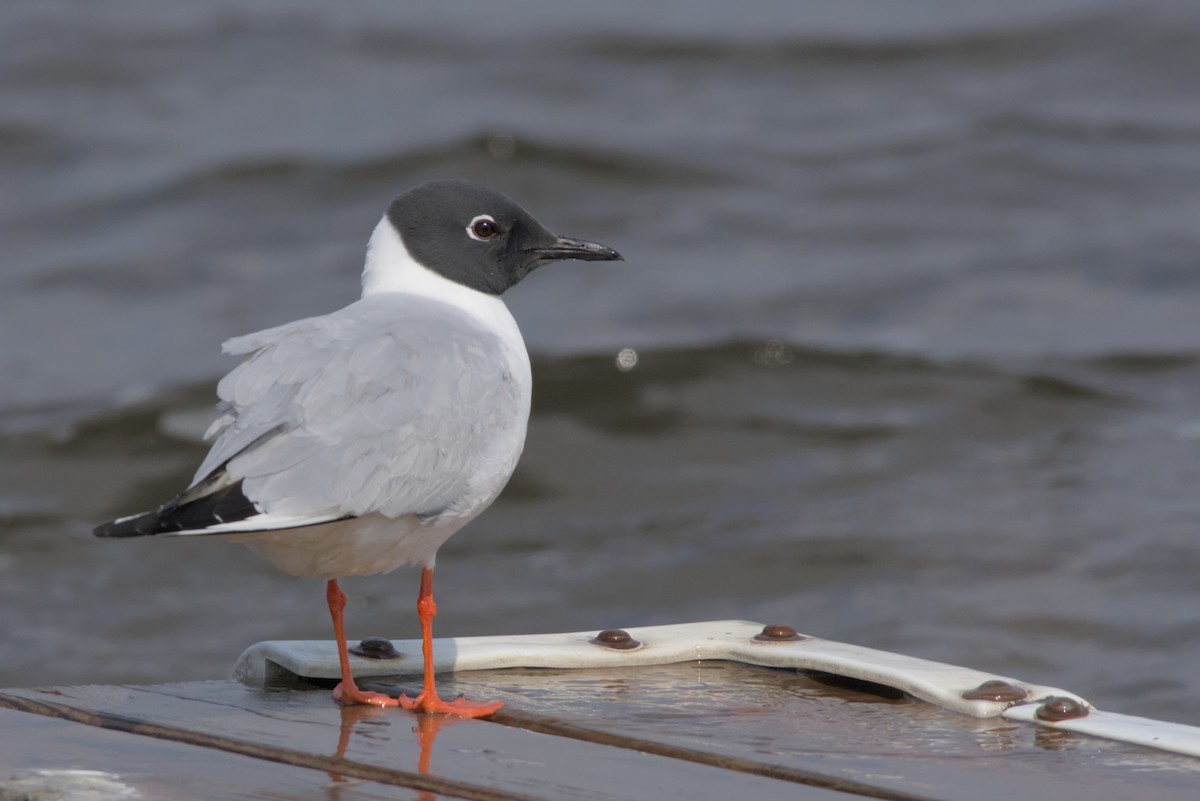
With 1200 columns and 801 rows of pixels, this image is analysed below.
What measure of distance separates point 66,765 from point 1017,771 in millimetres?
1676

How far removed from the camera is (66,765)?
2859 mm

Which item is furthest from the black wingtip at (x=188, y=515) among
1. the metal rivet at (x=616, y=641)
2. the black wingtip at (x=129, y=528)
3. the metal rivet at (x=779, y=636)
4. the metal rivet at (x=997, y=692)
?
the metal rivet at (x=997, y=692)

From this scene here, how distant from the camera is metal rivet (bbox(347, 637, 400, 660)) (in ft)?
12.6

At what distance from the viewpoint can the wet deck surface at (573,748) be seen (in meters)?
2.85

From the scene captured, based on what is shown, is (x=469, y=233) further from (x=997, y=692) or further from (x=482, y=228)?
(x=997, y=692)

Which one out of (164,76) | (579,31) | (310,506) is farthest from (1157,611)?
(164,76)

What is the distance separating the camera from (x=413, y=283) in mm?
4039

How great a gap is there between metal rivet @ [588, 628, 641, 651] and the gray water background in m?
3.25

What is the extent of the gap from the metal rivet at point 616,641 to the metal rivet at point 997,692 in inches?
31.2

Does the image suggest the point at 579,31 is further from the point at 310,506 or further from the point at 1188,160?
the point at 310,506

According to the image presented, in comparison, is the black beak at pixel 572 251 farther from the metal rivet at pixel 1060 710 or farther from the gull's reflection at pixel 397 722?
the metal rivet at pixel 1060 710

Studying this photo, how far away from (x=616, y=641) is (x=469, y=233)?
41.2 inches

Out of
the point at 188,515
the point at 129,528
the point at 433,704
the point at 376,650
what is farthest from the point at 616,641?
the point at 129,528

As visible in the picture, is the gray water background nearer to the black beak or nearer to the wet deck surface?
the black beak
